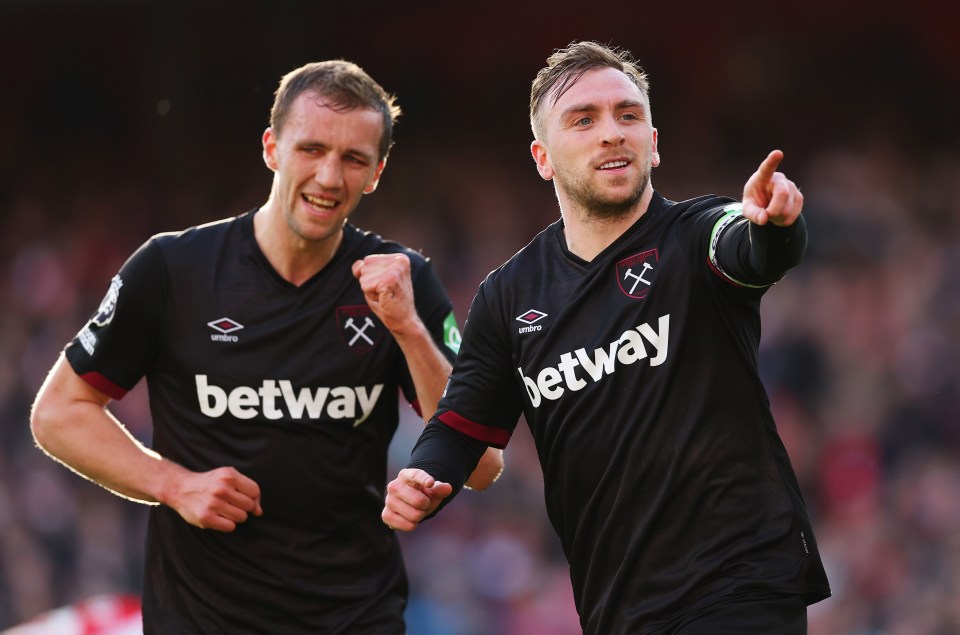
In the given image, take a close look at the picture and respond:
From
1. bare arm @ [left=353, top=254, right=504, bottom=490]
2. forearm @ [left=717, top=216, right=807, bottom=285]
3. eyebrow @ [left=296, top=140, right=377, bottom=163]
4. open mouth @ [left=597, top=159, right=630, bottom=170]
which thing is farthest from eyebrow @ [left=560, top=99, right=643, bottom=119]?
eyebrow @ [left=296, top=140, right=377, bottom=163]

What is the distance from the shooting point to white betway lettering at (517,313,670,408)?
3.81 m

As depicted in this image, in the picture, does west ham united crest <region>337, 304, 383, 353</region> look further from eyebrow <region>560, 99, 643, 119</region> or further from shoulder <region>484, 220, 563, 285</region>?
eyebrow <region>560, 99, 643, 119</region>

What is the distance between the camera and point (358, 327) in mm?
4781

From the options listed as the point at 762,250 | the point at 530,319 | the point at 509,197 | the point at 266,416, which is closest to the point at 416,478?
the point at 530,319

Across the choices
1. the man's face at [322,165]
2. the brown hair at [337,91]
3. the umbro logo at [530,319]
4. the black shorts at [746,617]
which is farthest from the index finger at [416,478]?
the brown hair at [337,91]

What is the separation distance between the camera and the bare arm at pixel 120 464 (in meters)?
4.44

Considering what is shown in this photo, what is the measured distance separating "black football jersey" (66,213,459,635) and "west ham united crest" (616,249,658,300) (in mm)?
965

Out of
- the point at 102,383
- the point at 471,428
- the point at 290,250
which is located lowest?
the point at 471,428

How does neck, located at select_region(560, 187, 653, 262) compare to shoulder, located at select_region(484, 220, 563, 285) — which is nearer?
neck, located at select_region(560, 187, 653, 262)

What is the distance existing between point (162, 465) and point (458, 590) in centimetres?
620

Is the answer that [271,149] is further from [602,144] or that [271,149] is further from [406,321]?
[602,144]

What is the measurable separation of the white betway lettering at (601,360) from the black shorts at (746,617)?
69 centimetres

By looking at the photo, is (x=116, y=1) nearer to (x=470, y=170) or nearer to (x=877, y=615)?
(x=470, y=170)

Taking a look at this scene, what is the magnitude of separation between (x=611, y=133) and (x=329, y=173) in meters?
1.15
